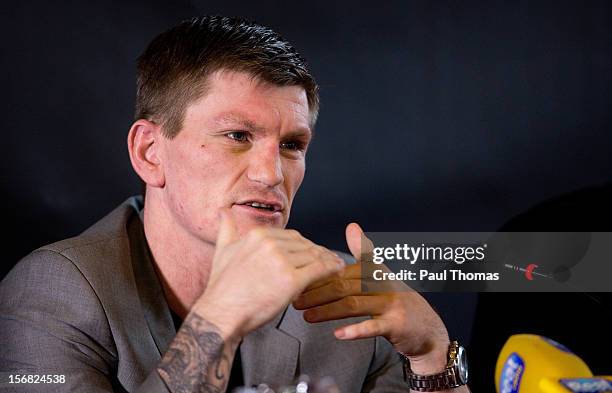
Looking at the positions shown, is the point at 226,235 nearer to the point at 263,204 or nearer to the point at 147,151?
the point at 263,204

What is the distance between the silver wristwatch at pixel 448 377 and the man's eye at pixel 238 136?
0.60 metres

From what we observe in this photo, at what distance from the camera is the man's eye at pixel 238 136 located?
139 centimetres

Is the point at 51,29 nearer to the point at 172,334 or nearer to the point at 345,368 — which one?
the point at 172,334

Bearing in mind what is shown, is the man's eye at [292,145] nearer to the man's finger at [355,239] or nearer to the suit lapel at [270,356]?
the man's finger at [355,239]

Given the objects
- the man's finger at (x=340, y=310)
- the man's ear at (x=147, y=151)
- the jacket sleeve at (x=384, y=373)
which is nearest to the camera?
the man's finger at (x=340, y=310)

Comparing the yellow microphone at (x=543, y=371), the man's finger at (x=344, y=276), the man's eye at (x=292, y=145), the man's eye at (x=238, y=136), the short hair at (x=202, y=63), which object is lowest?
the yellow microphone at (x=543, y=371)

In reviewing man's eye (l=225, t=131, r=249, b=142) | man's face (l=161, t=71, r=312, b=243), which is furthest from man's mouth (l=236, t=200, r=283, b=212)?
man's eye (l=225, t=131, r=249, b=142)

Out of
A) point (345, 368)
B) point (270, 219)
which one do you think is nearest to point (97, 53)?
point (270, 219)

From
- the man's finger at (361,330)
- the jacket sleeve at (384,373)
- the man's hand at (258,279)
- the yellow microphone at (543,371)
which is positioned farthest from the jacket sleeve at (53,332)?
the yellow microphone at (543,371)

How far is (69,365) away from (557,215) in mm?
1353

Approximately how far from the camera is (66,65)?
5.94 feet
